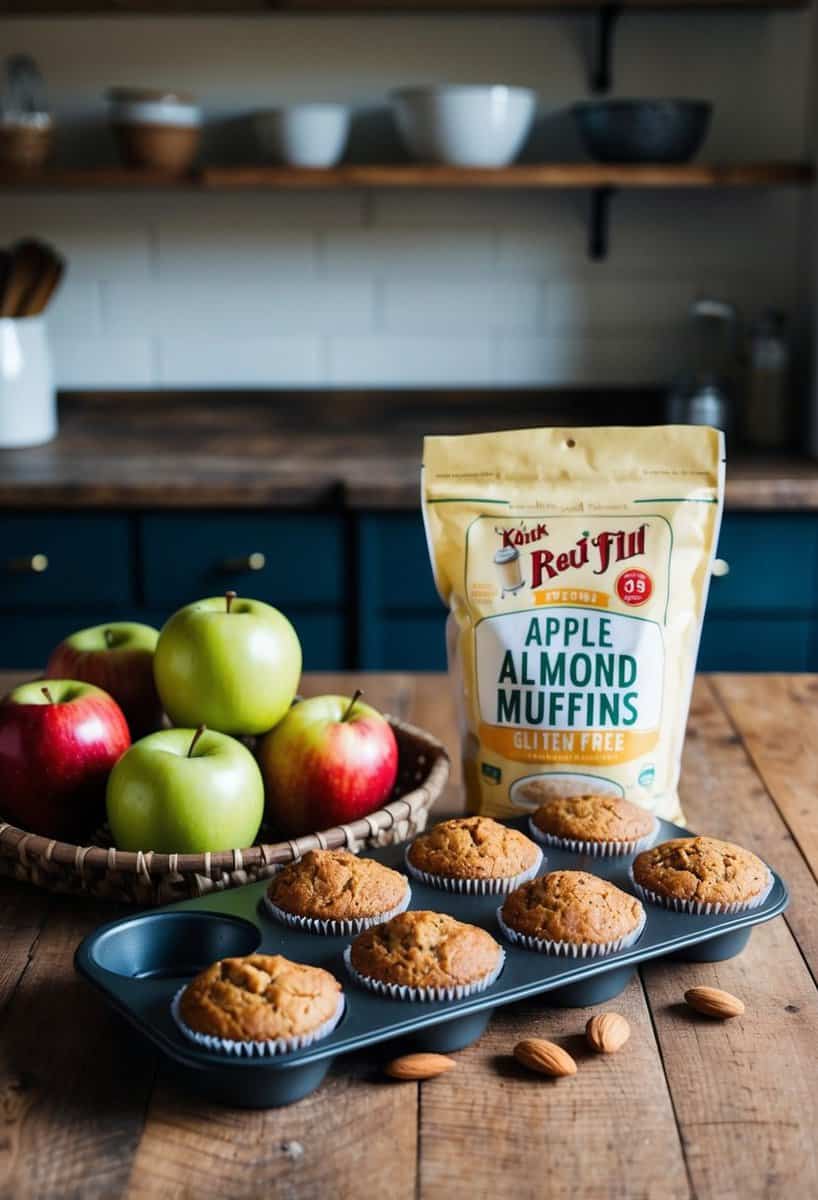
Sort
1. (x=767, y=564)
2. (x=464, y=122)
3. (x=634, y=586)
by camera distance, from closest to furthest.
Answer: (x=634, y=586), (x=767, y=564), (x=464, y=122)

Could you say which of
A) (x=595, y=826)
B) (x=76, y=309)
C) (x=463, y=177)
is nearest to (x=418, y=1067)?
(x=595, y=826)

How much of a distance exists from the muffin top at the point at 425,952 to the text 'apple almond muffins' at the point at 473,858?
77 mm

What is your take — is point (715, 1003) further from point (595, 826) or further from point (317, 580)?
point (317, 580)

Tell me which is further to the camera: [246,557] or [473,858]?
[246,557]

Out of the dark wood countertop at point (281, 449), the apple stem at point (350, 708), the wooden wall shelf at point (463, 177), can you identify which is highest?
the wooden wall shelf at point (463, 177)

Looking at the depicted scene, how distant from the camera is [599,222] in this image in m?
2.81

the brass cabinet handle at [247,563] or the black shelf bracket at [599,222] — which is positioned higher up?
the black shelf bracket at [599,222]

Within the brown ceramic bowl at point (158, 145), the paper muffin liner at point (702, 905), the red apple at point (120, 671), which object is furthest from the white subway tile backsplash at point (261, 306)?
the paper muffin liner at point (702, 905)

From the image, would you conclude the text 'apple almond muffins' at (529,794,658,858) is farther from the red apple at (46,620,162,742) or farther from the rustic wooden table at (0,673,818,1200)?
the red apple at (46,620,162,742)

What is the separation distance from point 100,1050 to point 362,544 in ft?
5.24

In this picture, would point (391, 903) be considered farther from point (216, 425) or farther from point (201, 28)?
point (201, 28)

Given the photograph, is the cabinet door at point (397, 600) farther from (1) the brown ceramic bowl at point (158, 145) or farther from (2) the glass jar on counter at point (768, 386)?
(1) the brown ceramic bowl at point (158, 145)

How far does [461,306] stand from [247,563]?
34.0 inches

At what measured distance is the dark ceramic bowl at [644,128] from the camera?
2508 mm
